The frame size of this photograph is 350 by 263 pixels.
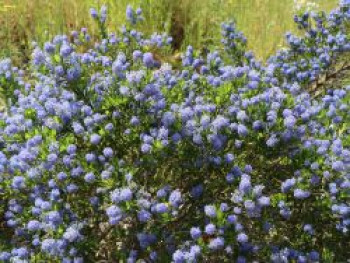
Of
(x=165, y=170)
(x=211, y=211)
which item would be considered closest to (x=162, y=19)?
(x=165, y=170)

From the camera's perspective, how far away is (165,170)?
2.76 metres

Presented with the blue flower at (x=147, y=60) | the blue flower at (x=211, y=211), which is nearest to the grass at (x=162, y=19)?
the blue flower at (x=147, y=60)

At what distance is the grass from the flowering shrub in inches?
122

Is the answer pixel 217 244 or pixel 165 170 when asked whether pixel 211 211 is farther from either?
pixel 165 170

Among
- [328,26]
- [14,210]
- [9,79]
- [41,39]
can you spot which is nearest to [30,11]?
[41,39]

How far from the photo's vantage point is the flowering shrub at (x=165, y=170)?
96.3 inches

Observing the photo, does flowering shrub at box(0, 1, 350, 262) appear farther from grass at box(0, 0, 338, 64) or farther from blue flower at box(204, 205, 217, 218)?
grass at box(0, 0, 338, 64)

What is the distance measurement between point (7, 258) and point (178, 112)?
1.13 m

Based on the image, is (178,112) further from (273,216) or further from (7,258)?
(7,258)

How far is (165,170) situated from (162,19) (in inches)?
139

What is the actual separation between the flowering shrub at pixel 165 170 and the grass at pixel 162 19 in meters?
3.09

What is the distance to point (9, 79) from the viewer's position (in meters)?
3.40

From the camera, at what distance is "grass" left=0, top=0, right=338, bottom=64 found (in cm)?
588

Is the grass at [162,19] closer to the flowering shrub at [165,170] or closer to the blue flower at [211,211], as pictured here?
the flowering shrub at [165,170]
